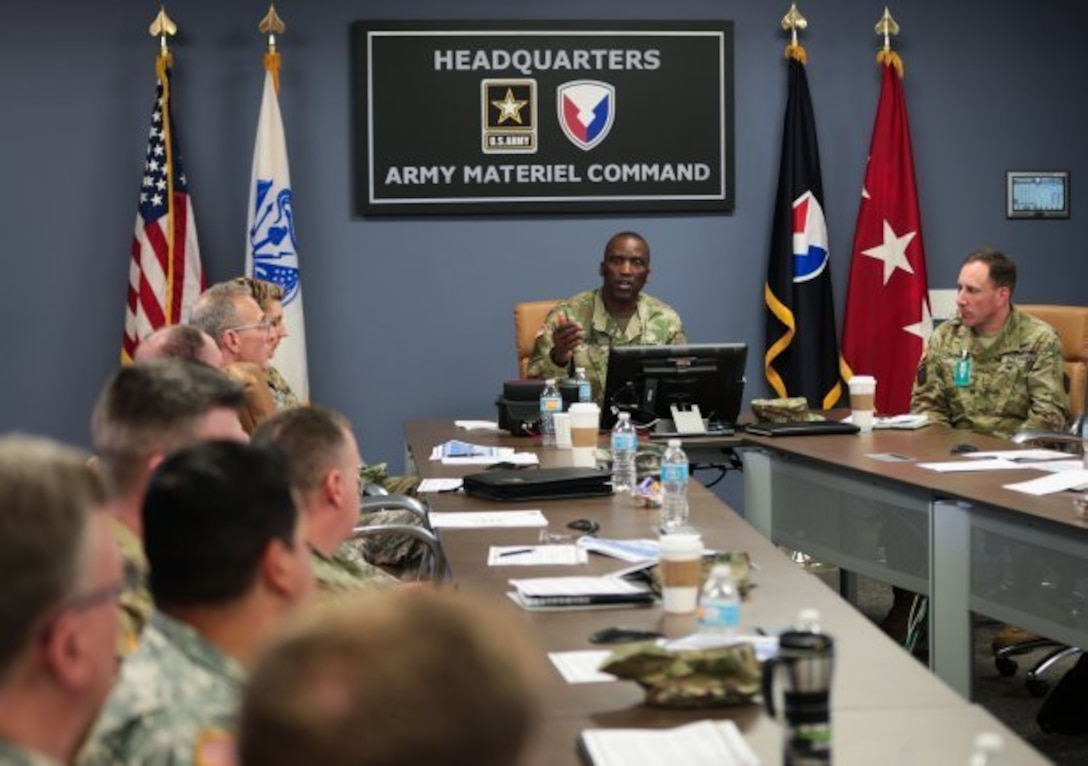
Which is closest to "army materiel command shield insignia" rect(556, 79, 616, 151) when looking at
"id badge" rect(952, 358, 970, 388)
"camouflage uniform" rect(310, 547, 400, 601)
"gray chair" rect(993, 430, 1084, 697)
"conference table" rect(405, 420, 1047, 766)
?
"id badge" rect(952, 358, 970, 388)

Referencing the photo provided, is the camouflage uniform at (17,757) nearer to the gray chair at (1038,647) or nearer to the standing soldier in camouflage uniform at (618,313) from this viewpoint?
the gray chair at (1038,647)

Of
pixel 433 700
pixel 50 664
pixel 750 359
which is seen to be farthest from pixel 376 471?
pixel 433 700

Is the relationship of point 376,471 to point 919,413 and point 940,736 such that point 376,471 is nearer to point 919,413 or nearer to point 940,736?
point 919,413

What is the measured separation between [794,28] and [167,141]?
3064mm

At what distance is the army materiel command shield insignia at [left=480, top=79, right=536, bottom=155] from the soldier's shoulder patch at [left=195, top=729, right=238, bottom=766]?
6.04 m

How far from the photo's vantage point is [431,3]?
24.6 ft

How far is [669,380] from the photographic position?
578 cm

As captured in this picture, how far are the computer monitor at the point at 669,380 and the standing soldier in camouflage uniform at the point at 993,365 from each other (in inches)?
38.1

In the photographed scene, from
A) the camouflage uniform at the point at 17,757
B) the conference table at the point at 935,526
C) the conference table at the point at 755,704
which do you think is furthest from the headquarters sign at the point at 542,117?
the camouflage uniform at the point at 17,757

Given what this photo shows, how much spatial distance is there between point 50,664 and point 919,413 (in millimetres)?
5346

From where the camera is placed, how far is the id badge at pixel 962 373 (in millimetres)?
6152

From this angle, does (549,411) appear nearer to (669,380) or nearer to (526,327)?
(669,380)

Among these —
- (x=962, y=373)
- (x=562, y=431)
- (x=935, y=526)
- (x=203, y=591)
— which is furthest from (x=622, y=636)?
(x=962, y=373)

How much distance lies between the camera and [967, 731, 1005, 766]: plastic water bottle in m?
1.90
